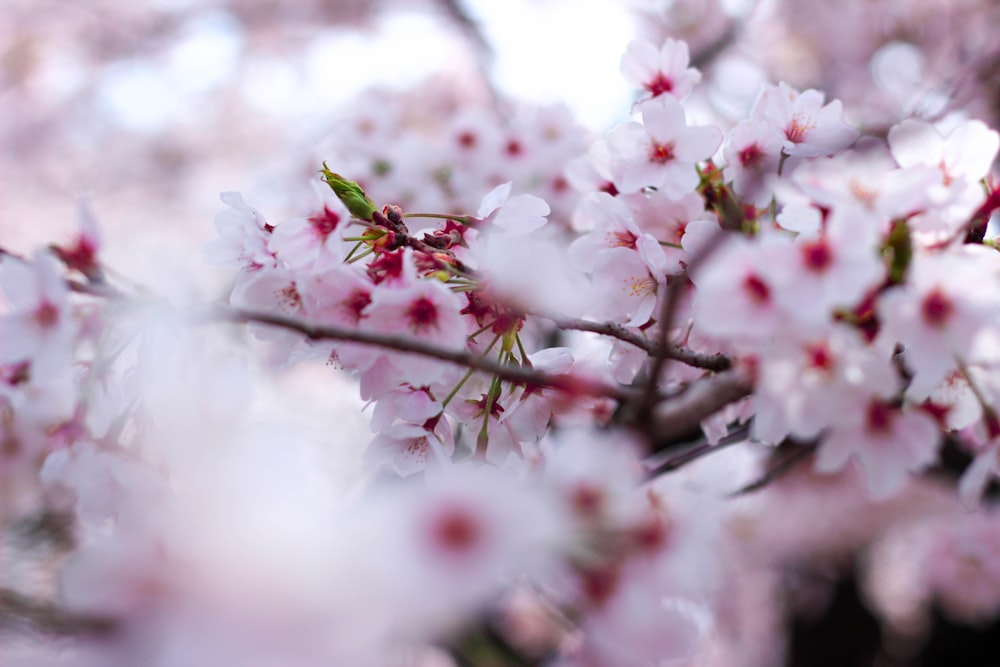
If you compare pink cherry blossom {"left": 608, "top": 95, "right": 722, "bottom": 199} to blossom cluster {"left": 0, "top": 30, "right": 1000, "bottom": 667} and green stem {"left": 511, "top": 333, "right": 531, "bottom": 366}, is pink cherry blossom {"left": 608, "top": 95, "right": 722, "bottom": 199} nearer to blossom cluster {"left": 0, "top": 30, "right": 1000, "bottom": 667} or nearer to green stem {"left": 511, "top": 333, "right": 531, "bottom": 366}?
blossom cluster {"left": 0, "top": 30, "right": 1000, "bottom": 667}

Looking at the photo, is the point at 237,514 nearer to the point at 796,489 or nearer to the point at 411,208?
the point at 411,208

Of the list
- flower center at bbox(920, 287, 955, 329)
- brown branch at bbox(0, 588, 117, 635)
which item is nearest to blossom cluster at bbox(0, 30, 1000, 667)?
flower center at bbox(920, 287, 955, 329)

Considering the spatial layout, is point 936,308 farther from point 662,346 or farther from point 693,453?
point 693,453

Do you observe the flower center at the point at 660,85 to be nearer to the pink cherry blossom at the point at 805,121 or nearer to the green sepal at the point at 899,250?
the pink cherry blossom at the point at 805,121

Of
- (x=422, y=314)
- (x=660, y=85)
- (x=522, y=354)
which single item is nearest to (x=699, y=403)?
(x=522, y=354)

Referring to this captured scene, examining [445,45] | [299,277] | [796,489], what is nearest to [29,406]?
[299,277]
